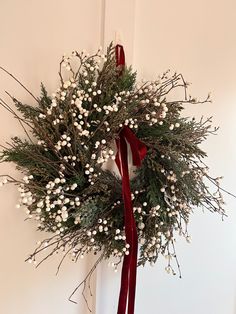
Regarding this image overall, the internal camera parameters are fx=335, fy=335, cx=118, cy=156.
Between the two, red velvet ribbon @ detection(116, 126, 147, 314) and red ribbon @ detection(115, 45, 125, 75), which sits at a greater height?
red ribbon @ detection(115, 45, 125, 75)

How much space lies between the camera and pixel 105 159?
898 mm

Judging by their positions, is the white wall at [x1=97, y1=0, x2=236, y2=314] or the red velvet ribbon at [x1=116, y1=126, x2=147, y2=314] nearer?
the red velvet ribbon at [x1=116, y1=126, x2=147, y2=314]

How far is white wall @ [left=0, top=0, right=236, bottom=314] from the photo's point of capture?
1.00 meters

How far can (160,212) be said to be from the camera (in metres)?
0.94

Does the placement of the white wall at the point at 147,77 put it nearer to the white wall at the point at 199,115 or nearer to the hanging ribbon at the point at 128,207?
the white wall at the point at 199,115

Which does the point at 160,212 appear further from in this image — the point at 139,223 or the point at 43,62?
the point at 43,62

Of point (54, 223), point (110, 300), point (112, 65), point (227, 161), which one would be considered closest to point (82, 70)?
point (112, 65)

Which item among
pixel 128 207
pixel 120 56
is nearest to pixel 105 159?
pixel 128 207

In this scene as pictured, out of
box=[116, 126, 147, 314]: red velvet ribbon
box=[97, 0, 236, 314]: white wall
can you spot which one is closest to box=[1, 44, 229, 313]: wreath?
box=[116, 126, 147, 314]: red velvet ribbon

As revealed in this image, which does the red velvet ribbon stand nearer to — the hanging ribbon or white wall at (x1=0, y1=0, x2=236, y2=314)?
the hanging ribbon

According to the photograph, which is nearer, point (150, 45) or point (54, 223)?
point (54, 223)

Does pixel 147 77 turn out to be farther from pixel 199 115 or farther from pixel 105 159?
pixel 105 159

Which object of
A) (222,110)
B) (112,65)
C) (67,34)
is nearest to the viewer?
(112,65)

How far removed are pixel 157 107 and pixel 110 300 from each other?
2.14 ft
